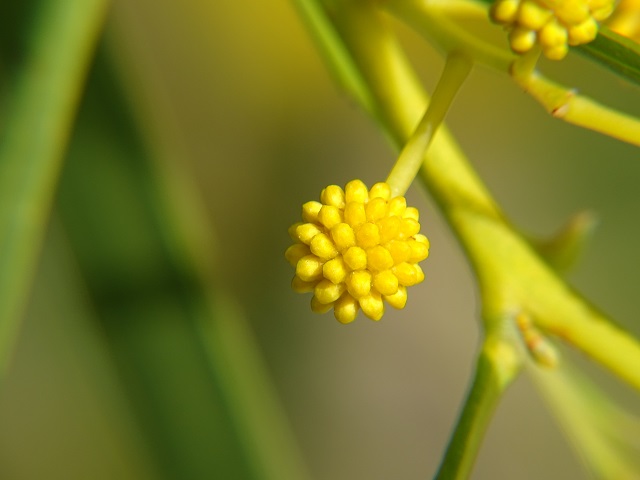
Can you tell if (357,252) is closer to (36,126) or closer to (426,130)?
(426,130)

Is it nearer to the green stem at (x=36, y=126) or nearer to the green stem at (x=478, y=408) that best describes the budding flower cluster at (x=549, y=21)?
the green stem at (x=478, y=408)

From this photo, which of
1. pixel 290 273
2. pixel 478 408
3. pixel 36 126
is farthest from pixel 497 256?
pixel 290 273

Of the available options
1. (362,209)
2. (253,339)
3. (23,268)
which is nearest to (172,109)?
(253,339)

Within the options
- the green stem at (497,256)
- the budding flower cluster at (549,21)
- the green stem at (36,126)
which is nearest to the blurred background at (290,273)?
the green stem at (36,126)

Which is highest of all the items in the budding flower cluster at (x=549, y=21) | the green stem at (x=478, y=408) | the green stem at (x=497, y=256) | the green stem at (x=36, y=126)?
the green stem at (x=36, y=126)

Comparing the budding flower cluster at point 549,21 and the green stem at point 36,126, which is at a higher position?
the green stem at point 36,126
